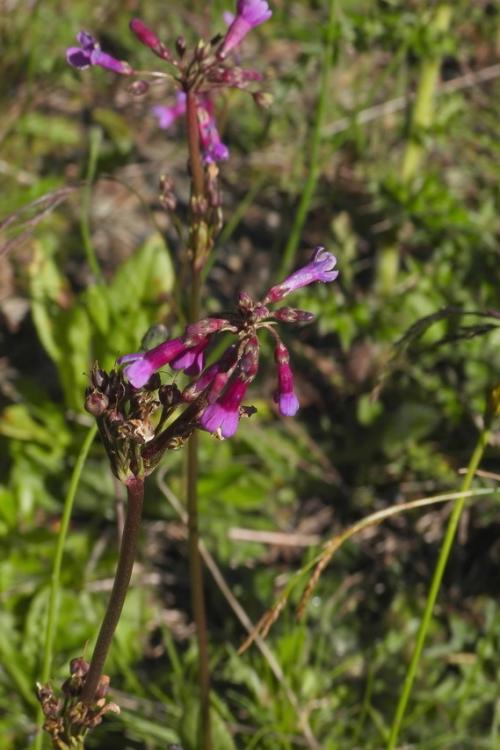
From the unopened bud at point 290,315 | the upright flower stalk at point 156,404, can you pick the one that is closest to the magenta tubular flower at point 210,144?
the upright flower stalk at point 156,404

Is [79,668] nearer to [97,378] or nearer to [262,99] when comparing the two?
[97,378]

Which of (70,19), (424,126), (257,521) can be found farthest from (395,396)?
(70,19)

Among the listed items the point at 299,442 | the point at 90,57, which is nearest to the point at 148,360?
the point at 90,57

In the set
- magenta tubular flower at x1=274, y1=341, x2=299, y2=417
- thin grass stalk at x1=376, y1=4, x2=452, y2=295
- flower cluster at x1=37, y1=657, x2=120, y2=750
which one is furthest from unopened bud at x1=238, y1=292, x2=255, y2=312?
thin grass stalk at x1=376, y1=4, x2=452, y2=295

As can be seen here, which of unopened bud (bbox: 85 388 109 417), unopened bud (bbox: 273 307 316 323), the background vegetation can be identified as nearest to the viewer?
unopened bud (bbox: 85 388 109 417)

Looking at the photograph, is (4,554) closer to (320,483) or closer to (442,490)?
(320,483)

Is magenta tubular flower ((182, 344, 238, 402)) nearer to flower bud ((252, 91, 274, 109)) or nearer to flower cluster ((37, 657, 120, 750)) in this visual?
flower cluster ((37, 657, 120, 750))
